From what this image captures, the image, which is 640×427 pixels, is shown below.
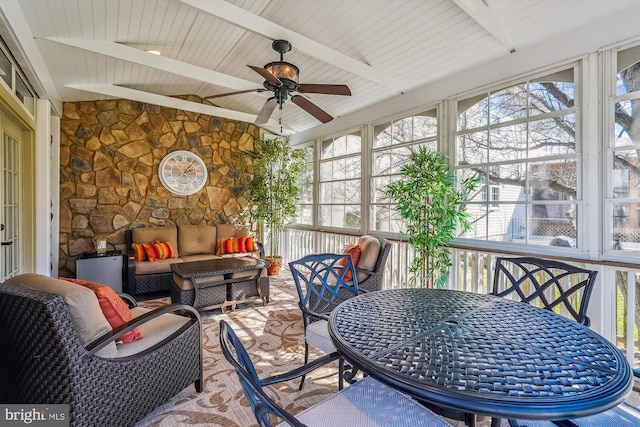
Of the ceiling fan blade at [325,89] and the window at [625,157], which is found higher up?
the ceiling fan blade at [325,89]

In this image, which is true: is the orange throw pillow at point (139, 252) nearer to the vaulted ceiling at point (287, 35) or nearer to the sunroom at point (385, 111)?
the sunroom at point (385, 111)

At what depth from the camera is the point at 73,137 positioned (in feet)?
15.4

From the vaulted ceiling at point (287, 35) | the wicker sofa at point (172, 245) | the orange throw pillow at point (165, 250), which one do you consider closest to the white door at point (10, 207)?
the vaulted ceiling at point (287, 35)

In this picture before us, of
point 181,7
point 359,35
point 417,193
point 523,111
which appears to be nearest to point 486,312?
point 417,193

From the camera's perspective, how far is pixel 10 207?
2867mm

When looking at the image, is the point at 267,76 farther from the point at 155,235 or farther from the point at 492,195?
the point at 155,235

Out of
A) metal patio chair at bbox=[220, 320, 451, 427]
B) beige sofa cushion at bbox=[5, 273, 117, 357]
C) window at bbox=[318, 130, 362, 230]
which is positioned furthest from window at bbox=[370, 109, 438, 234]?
beige sofa cushion at bbox=[5, 273, 117, 357]

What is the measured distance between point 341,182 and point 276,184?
1.28 metres

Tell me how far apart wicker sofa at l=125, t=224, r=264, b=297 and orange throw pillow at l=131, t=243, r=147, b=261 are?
6 centimetres

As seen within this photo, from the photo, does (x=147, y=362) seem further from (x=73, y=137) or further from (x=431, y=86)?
(x=73, y=137)

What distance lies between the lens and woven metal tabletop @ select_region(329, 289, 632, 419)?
2.87 ft

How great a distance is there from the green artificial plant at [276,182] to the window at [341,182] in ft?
1.63

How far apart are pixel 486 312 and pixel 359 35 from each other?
2.85 m

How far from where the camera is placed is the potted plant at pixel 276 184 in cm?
572
